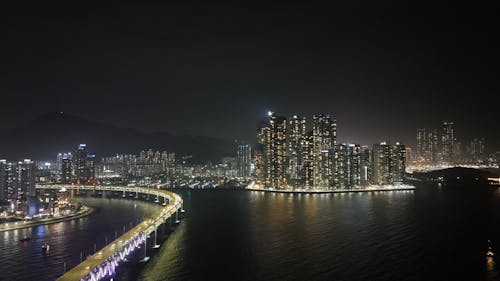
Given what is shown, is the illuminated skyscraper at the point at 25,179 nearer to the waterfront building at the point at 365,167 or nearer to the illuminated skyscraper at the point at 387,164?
the waterfront building at the point at 365,167

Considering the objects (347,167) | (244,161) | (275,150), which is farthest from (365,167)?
(244,161)

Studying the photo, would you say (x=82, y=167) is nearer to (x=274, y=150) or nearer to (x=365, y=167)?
(x=274, y=150)

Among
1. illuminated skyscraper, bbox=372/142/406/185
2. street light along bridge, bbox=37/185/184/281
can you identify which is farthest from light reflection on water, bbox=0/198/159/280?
illuminated skyscraper, bbox=372/142/406/185

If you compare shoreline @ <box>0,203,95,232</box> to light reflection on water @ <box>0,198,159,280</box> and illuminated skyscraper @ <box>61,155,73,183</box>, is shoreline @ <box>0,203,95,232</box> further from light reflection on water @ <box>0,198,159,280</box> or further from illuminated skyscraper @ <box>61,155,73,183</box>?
illuminated skyscraper @ <box>61,155,73,183</box>

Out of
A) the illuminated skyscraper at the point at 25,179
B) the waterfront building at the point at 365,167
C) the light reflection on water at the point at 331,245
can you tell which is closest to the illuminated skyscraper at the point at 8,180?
the illuminated skyscraper at the point at 25,179

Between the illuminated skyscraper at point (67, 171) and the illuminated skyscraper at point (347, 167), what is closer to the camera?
the illuminated skyscraper at point (347, 167)

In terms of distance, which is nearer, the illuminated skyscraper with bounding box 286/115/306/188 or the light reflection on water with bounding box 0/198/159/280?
the light reflection on water with bounding box 0/198/159/280

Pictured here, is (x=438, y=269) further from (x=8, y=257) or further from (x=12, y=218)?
(x=12, y=218)
